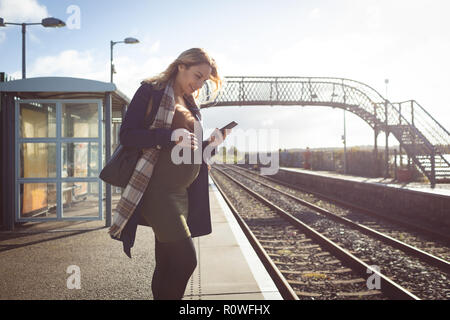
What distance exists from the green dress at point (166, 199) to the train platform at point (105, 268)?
164 cm

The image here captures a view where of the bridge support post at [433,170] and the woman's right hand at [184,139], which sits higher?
the woman's right hand at [184,139]

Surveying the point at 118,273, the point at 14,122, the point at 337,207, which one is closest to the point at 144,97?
the point at 118,273

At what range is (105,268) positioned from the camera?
421 cm

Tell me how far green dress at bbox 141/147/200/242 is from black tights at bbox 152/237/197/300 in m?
0.05

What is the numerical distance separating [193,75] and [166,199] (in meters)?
0.79

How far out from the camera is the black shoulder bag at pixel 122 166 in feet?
6.35

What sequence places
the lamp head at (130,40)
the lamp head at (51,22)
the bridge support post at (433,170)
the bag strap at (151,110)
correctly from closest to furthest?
the bag strap at (151,110)
the lamp head at (51,22)
the lamp head at (130,40)
the bridge support post at (433,170)

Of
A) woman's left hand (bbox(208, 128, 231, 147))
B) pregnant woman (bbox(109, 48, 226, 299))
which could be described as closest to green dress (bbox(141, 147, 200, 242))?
pregnant woman (bbox(109, 48, 226, 299))

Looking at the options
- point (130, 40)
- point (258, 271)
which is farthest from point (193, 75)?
point (130, 40)

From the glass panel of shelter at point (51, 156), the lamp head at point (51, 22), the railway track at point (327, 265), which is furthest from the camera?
the lamp head at point (51, 22)

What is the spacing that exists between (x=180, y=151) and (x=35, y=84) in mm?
5833

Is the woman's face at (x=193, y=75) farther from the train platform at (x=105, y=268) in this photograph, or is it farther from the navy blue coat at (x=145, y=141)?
the train platform at (x=105, y=268)

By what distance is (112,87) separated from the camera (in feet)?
21.9

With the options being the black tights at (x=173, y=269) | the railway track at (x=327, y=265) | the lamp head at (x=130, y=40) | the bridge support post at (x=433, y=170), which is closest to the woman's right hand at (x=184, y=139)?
the black tights at (x=173, y=269)
